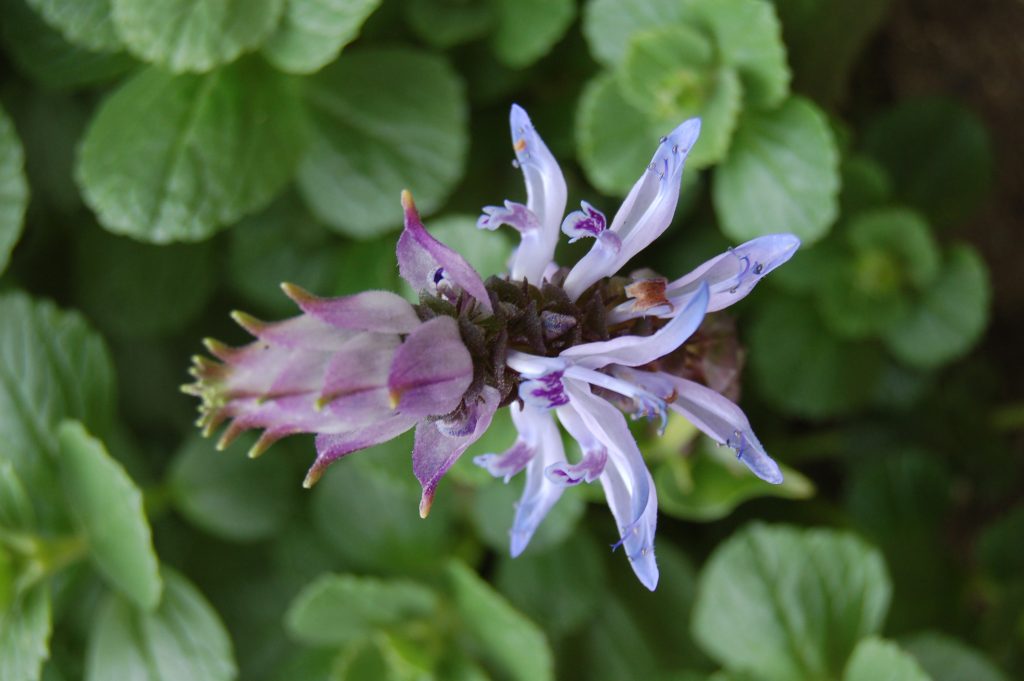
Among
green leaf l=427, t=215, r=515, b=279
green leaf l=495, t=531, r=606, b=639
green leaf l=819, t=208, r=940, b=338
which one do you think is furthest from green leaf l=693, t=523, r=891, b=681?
green leaf l=427, t=215, r=515, b=279

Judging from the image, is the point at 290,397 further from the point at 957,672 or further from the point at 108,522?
the point at 957,672

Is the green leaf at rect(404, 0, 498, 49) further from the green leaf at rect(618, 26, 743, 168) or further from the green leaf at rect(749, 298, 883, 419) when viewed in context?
the green leaf at rect(749, 298, 883, 419)

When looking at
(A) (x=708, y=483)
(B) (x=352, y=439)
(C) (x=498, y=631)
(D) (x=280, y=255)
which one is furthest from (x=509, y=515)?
(B) (x=352, y=439)

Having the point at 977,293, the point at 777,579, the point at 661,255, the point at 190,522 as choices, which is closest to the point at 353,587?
the point at 190,522

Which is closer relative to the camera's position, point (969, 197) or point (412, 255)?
point (412, 255)

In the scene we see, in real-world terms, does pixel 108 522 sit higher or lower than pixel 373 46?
lower

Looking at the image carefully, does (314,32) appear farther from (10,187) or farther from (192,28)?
(10,187)
